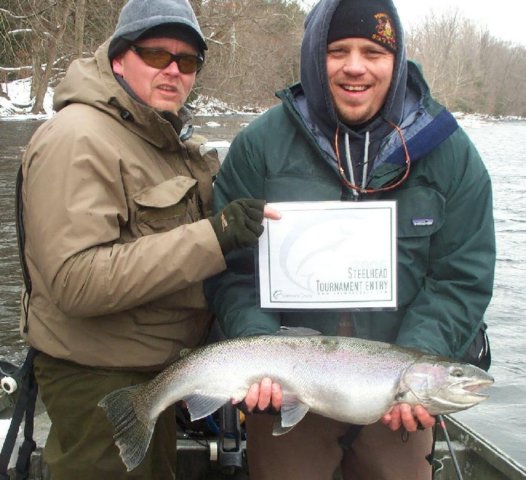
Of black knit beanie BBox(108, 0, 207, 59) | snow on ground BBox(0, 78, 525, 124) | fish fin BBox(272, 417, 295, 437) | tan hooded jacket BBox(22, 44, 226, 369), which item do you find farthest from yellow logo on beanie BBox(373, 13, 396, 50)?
snow on ground BBox(0, 78, 525, 124)

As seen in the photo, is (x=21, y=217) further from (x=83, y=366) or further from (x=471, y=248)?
(x=471, y=248)

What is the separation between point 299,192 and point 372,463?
4.04 ft

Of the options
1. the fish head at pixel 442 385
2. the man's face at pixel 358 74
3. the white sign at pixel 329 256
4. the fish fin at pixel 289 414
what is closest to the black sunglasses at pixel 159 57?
the man's face at pixel 358 74

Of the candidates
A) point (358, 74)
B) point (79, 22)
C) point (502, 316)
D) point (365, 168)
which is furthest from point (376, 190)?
point (79, 22)

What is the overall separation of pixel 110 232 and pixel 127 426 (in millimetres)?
842

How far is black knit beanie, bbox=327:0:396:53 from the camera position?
2869 mm

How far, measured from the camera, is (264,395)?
276 centimetres

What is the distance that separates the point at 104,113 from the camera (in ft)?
9.50

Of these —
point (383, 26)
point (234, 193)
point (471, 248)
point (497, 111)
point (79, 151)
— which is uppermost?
point (383, 26)

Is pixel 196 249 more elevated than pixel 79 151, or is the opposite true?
pixel 79 151

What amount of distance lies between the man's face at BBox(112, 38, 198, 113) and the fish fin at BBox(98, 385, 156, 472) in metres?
1.27

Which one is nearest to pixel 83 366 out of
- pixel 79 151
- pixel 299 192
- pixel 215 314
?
pixel 215 314

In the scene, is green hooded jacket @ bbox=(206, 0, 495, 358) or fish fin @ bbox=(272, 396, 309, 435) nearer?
fish fin @ bbox=(272, 396, 309, 435)

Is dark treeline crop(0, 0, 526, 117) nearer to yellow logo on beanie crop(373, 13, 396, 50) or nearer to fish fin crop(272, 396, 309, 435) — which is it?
yellow logo on beanie crop(373, 13, 396, 50)
